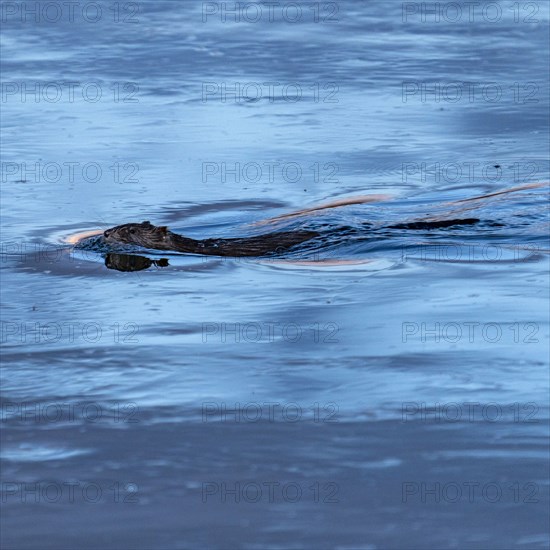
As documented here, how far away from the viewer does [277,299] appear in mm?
8133

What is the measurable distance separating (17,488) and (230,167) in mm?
6066

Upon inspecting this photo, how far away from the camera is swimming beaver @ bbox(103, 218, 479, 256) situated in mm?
9250

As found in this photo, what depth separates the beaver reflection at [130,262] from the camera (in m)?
9.05

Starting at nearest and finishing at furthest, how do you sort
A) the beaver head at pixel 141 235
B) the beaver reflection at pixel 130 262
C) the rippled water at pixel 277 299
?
1. the rippled water at pixel 277 299
2. the beaver reflection at pixel 130 262
3. the beaver head at pixel 141 235

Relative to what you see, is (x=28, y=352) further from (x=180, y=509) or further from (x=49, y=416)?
(x=180, y=509)

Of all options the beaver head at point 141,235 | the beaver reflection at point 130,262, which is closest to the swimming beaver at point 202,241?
the beaver head at point 141,235

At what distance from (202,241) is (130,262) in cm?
65

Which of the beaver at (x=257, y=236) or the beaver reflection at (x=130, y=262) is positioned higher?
the beaver at (x=257, y=236)

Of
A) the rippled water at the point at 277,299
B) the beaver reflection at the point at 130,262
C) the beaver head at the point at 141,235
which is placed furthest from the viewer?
the beaver head at the point at 141,235

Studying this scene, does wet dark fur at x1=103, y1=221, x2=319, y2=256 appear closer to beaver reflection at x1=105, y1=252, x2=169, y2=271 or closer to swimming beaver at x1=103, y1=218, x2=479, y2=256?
swimming beaver at x1=103, y1=218, x2=479, y2=256

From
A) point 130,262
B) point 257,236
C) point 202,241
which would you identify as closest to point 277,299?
point 130,262

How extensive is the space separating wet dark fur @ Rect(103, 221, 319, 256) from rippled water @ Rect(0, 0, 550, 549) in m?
0.13

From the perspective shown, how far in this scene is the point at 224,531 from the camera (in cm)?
521

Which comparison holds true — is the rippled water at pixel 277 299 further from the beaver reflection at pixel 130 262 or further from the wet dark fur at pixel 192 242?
the wet dark fur at pixel 192 242
